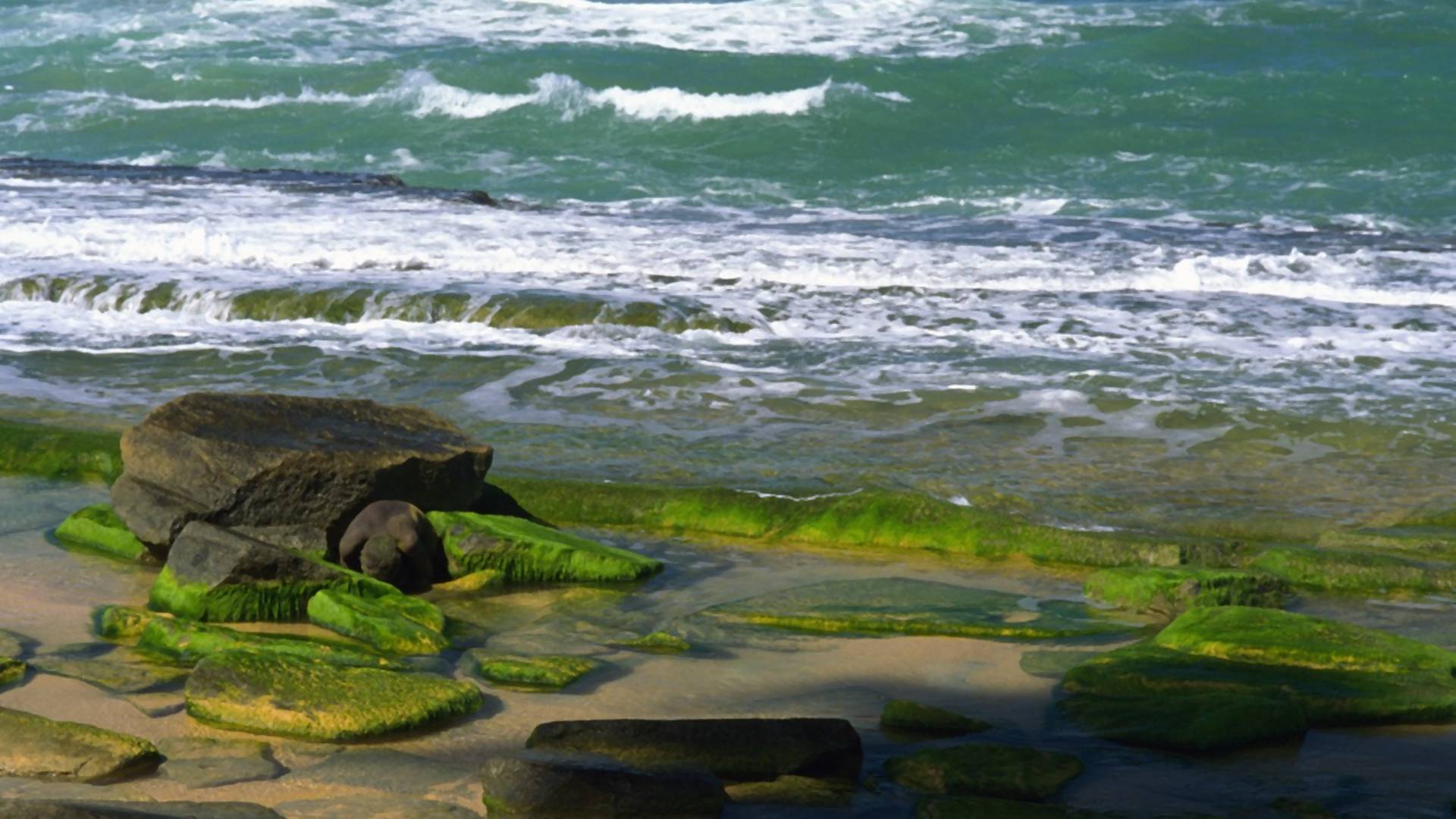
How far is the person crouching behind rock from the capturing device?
4.88m

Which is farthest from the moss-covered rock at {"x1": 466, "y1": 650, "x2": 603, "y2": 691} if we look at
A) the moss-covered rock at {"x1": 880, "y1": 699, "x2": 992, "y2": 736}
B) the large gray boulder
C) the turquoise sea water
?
the turquoise sea water

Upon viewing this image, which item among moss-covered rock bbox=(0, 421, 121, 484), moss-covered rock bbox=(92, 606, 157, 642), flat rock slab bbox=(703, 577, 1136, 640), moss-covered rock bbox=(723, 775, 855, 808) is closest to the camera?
moss-covered rock bbox=(723, 775, 855, 808)

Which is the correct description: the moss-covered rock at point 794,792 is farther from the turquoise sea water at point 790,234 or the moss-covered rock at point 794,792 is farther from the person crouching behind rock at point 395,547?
the turquoise sea water at point 790,234

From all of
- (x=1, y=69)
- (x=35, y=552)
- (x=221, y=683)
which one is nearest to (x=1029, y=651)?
(x=221, y=683)

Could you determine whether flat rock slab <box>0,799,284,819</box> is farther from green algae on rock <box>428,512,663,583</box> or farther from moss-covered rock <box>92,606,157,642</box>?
green algae on rock <box>428,512,663,583</box>

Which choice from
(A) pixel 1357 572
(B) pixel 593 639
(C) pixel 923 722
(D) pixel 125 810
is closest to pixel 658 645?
(B) pixel 593 639

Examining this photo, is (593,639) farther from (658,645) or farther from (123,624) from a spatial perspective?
(123,624)

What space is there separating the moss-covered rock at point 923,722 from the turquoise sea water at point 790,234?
2043 millimetres

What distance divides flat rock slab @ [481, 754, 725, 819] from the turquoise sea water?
282cm

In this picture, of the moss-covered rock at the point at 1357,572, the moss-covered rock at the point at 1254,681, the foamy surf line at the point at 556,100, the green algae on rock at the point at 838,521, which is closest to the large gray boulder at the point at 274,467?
the green algae on rock at the point at 838,521

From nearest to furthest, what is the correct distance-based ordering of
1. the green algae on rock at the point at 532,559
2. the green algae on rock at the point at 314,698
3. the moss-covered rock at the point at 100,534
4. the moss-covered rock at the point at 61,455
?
the green algae on rock at the point at 314,698, the green algae on rock at the point at 532,559, the moss-covered rock at the point at 100,534, the moss-covered rock at the point at 61,455

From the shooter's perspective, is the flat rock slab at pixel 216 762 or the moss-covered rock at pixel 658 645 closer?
the flat rock slab at pixel 216 762

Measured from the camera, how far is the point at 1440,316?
31.4 feet

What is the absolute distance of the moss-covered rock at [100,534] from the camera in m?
5.17
